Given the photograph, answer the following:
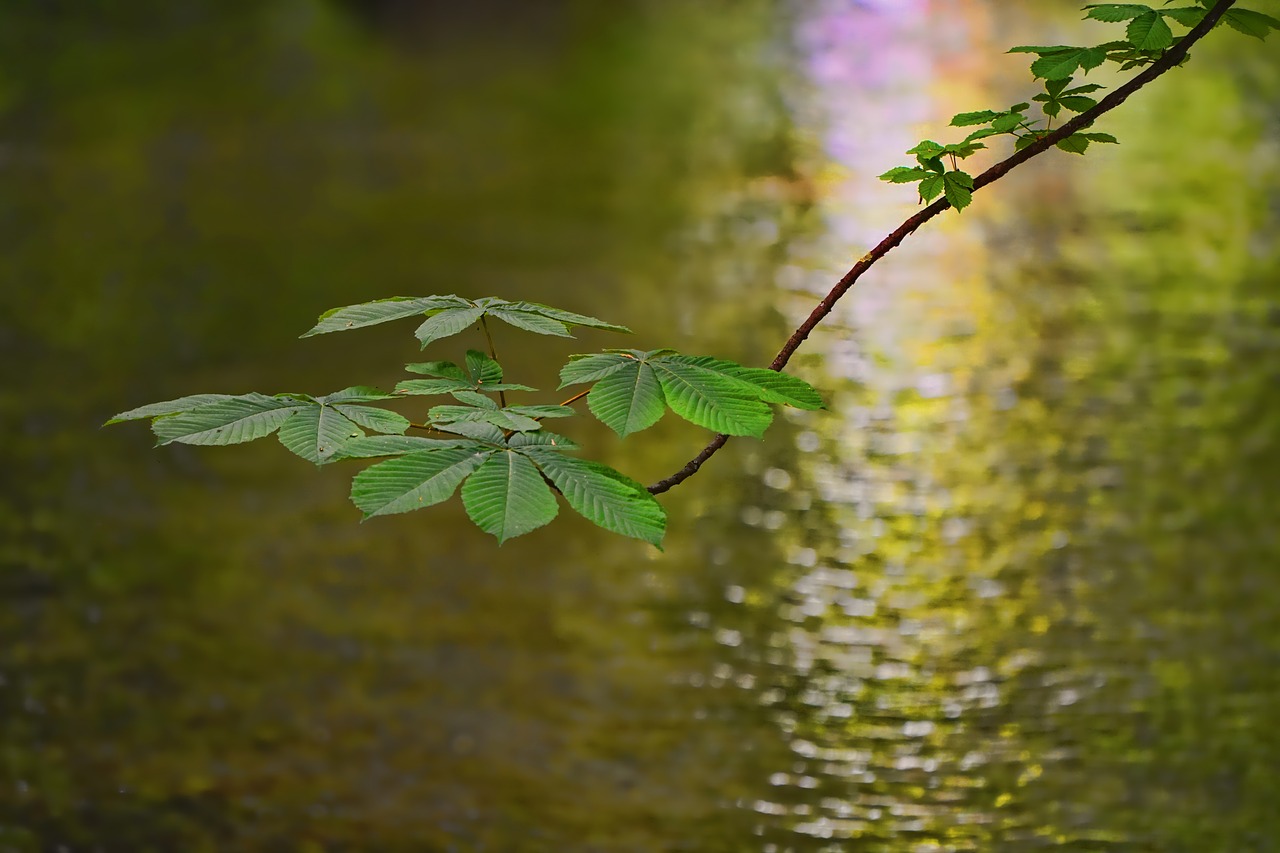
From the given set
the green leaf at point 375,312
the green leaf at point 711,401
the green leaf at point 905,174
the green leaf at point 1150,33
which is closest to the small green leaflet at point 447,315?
the green leaf at point 375,312

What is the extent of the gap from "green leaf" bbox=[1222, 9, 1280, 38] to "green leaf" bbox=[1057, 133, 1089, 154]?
0.67 feet

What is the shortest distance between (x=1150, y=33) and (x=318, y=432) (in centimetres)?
103

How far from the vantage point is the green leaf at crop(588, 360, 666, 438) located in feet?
4.60

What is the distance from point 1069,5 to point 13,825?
59.1ft

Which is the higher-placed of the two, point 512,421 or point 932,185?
point 932,185

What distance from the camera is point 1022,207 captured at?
11047mm

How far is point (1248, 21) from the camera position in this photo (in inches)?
64.2

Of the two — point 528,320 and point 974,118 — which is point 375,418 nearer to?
point 528,320

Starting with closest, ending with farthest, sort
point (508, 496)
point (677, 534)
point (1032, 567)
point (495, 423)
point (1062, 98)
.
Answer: point (508, 496) → point (495, 423) → point (1062, 98) → point (1032, 567) → point (677, 534)

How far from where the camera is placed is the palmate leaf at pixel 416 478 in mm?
Result: 1305

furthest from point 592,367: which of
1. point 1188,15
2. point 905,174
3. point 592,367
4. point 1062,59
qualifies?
point 1188,15

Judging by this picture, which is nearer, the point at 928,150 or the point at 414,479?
the point at 414,479

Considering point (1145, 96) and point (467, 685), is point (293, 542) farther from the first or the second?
point (1145, 96)

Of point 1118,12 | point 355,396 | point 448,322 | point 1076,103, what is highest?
point 1118,12
